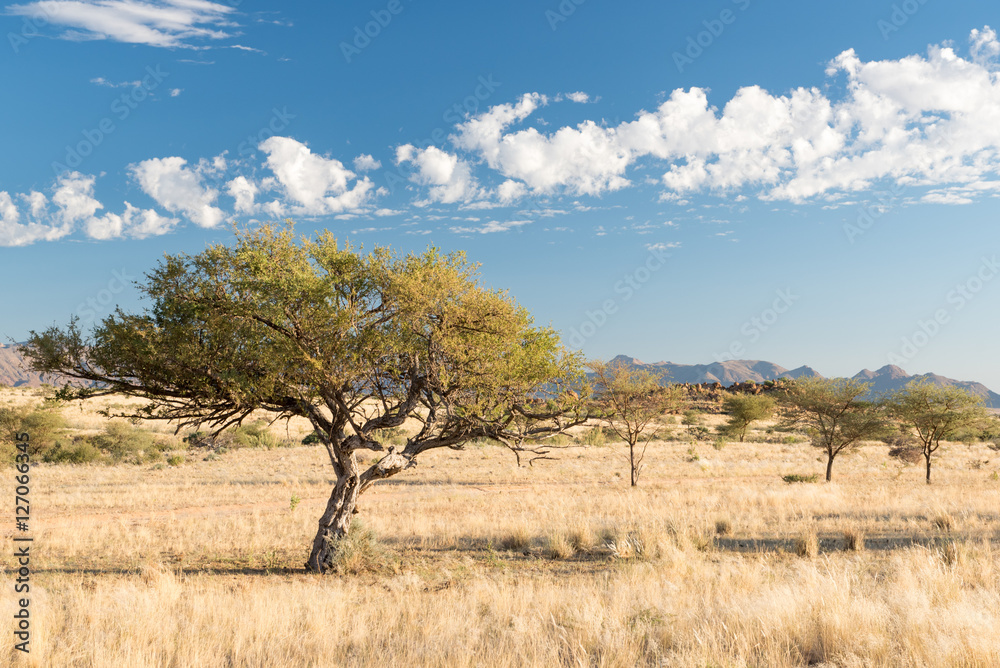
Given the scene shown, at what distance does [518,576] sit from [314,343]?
6.69 m

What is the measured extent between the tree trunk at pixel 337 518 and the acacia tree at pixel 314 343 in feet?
3.70

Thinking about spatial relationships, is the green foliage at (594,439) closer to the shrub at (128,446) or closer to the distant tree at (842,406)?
the distant tree at (842,406)

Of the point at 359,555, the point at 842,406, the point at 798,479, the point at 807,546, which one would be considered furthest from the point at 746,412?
the point at 359,555

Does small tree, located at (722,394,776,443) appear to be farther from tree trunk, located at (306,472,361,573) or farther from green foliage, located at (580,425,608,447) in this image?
tree trunk, located at (306,472,361,573)

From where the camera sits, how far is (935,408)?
33.6 meters

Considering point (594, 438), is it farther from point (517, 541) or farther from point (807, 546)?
point (807, 546)

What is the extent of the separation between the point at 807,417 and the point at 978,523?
21.7 metres

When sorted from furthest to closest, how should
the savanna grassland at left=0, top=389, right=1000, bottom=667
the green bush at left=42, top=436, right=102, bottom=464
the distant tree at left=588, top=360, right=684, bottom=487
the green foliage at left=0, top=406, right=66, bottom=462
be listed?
the green bush at left=42, top=436, right=102, bottom=464, the green foliage at left=0, top=406, right=66, bottom=462, the distant tree at left=588, top=360, right=684, bottom=487, the savanna grassland at left=0, top=389, right=1000, bottom=667

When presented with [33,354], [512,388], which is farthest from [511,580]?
[33,354]

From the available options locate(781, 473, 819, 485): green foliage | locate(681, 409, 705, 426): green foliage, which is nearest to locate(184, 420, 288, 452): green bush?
locate(781, 473, 819, 485): green foliage

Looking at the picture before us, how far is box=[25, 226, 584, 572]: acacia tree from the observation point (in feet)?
34.1

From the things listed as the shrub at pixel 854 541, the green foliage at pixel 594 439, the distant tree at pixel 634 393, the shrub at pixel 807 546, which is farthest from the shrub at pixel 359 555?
the green foliage at pixel 594 439

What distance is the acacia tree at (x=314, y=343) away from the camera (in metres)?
10.4

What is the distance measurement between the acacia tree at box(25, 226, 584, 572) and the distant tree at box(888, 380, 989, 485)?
32914mm
